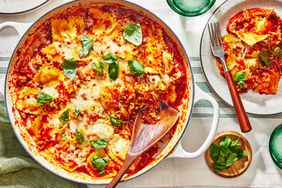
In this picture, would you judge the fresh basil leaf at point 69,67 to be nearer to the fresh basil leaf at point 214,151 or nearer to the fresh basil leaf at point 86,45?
the fresh basil leaf at point 86,45

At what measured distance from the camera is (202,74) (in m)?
2.65

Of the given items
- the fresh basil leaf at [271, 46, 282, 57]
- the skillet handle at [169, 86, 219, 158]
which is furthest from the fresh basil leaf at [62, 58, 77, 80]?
the fresh basil leaf at [271, 46, 282, 57]

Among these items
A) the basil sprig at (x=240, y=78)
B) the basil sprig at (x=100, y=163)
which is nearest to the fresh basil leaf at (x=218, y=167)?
the basil sprig at (x=240, y=78)

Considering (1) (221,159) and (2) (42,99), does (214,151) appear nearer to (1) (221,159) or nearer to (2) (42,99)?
(1) (221,159)

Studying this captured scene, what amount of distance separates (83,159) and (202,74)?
691 mm

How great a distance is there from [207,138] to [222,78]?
1.10 ft

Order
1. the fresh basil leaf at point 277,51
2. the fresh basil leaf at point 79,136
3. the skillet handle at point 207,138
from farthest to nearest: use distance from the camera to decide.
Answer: the fresh basil leaf at point 277,51 < the fresh basil leaf at point 79,136 < the skillet handle at point 207,138

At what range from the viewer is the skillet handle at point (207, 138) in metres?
2.43

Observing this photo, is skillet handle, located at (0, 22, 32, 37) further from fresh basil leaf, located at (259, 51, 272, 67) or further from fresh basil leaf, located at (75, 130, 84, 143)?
fresh basil leaf, located at (259, 51, 272, 67)

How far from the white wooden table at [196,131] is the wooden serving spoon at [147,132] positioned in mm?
141

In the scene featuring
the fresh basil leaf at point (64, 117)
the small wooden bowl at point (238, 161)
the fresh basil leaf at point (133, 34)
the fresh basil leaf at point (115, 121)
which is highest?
the fresh basil leaf at point (133, 34)

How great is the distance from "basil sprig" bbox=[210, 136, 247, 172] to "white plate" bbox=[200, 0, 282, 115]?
0.18 m

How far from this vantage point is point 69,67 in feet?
8.34

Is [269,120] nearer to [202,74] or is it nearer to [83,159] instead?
[202,74]
